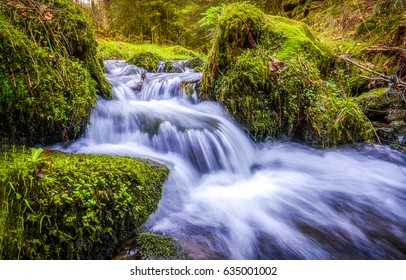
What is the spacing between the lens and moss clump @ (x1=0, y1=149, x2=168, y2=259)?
1639 millimetres

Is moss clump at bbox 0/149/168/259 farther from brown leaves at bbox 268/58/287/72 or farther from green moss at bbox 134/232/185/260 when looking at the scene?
brown leaves at bbox 268/58/287/72

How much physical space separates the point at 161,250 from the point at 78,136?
188 cm

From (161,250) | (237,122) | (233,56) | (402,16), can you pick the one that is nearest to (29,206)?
(161,250)

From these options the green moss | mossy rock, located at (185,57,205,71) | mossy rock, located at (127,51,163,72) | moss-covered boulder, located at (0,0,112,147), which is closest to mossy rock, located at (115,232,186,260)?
the green moss

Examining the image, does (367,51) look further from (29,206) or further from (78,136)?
(29,206)

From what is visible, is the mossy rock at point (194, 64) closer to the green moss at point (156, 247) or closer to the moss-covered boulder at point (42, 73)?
the moss-covered boulder at point (42, 73)

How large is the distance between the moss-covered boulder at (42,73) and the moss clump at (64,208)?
2.33 ft

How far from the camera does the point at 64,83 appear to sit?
117 inches

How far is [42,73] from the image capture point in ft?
9.12

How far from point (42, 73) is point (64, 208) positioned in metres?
1.69

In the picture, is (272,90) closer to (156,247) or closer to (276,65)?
(276,65)

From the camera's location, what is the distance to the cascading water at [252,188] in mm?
2412

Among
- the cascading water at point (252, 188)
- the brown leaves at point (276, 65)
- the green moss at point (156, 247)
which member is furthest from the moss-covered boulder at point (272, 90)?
the green moss at point (156, 247)

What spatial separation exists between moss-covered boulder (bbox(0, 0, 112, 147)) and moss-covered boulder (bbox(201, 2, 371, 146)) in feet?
7.08
